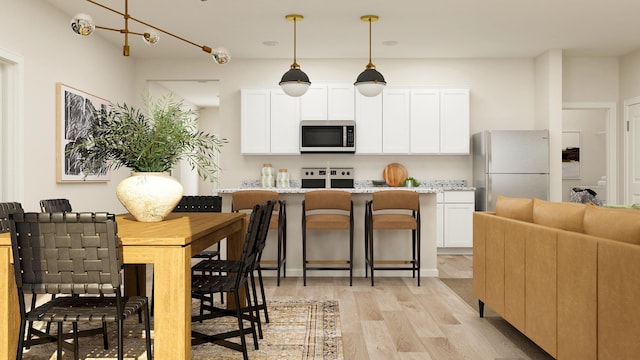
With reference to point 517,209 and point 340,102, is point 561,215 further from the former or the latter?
point 340,102

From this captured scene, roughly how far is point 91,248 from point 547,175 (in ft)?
20.3

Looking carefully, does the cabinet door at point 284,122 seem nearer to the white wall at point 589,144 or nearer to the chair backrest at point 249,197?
the chair backrest at point 249,197

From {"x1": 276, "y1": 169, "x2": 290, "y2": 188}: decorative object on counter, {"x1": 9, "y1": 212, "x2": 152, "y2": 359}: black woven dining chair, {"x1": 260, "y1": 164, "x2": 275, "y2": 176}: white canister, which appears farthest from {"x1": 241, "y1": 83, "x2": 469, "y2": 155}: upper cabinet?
{"x1": 9, "y1": 212, "x2": 152, "y2": 359}: black woven dining chair

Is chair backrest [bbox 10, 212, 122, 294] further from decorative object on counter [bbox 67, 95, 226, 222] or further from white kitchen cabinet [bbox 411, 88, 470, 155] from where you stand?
white kitchen cabinet [bbox 411, 88, 470, 155]

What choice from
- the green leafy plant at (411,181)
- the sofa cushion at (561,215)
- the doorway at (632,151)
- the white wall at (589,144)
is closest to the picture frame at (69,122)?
the green leafy plant at (411,181)

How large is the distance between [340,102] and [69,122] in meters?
3.48

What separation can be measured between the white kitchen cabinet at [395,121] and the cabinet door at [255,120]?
1653 mm

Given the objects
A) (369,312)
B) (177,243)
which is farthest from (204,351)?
(369,312)

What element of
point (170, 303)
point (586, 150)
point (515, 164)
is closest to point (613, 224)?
point (170, 303)

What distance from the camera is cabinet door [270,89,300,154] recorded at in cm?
716

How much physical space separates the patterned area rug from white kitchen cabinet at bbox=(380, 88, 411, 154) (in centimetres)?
365

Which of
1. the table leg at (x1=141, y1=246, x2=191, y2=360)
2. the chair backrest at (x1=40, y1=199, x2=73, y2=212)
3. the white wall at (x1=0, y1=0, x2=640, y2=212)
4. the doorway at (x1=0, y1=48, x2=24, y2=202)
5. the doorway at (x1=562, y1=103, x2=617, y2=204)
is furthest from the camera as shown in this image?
the doorway at (x1=562, y1=103, x2=617, y2=204)

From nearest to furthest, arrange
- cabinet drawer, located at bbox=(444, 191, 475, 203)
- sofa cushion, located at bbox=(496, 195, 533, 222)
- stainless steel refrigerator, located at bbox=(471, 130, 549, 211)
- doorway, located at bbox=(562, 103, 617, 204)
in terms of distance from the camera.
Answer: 1. sofa cushion, located at bbox=(496, 195, 533, 222)
2. stainless steel refrigerator, located at bbox=(471, 130, 549, 211)
3. cabinet drawer, located at bbox=(444, 191, 475, 203)
4. doorway, located at bbox=(562, 103, 617, 204)

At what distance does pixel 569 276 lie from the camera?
2.39m
